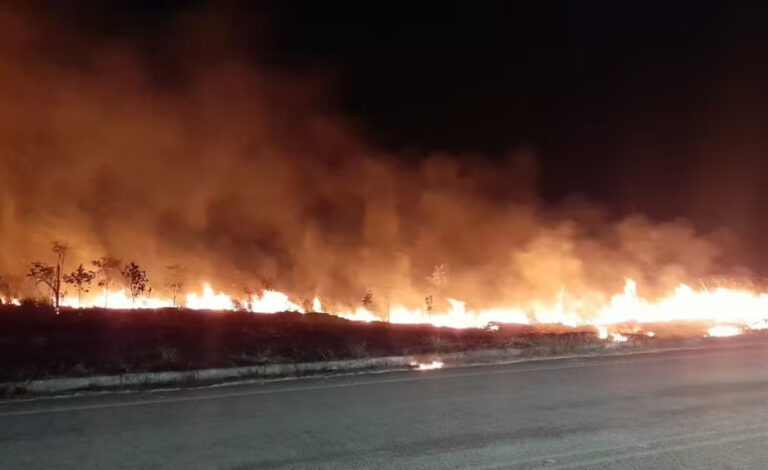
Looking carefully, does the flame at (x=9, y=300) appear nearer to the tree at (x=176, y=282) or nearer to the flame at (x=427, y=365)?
the tree at (x=176, y=282)

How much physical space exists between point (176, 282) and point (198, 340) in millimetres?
6307

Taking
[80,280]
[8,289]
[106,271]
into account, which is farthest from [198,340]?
[8,289]

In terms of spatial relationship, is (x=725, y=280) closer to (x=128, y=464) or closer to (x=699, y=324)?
(x=699, y=324)

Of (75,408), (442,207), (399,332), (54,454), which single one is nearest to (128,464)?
(54,454)

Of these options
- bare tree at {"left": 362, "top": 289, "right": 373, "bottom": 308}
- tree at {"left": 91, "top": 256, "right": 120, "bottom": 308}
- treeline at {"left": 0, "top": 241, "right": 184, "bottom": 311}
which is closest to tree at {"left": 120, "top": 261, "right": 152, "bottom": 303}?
treeline at {"left": 0, "top": 241, "right": 184, "bottom": 311}

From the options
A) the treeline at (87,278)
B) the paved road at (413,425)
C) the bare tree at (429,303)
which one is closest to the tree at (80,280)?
the treeline at (87,278)

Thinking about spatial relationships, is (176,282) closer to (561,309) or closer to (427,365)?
(427,365)

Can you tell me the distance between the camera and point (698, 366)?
10.4 m

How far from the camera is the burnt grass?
357 inches

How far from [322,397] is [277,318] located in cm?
527

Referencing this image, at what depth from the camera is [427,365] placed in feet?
34.6

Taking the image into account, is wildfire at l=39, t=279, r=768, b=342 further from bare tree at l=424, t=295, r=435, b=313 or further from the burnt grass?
the burnt grass

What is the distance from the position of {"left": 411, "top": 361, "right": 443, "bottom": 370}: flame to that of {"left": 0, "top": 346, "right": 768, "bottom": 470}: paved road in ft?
2.85

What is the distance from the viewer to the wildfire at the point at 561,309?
15.0 metres
